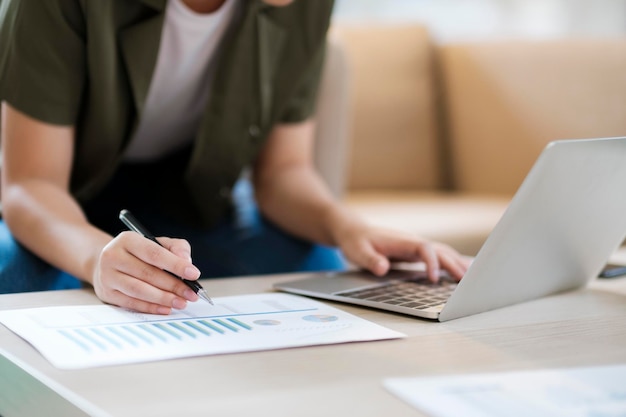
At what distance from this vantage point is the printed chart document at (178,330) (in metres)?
0.64

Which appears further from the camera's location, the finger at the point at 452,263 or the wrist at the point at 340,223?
the wrist at the point at 340,223

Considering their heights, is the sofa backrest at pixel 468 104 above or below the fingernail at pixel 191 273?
above

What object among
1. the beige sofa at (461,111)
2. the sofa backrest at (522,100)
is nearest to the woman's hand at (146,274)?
the beige sofa at (461,111)

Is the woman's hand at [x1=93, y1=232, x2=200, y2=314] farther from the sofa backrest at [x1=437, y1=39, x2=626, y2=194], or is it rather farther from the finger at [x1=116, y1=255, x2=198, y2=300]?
the sofa backrest at [x1=437, y1=39, x2=626, y2=194]

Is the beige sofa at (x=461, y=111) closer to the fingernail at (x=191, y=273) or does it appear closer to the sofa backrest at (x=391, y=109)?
the sofa backrest at (x=391, y=109)

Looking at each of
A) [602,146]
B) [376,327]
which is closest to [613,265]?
[602,146]

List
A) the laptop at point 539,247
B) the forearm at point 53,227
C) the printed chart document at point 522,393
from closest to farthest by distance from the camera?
the printed chart document at point 522,393 → the laptop at point 539,247 → the forearm at point 53,227

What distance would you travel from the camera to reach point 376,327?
747mm

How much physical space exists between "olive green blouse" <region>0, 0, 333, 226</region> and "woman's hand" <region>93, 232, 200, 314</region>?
1.23 feet

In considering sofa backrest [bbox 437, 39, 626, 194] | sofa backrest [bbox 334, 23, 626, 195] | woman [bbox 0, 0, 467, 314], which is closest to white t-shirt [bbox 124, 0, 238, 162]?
woman [bbox 0, 0, 467, 314]

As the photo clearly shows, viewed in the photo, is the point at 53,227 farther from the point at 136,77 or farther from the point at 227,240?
the point at 227,240

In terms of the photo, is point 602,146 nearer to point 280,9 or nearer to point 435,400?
point 435,400

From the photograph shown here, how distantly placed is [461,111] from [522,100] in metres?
0.18

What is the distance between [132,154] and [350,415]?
96cm
